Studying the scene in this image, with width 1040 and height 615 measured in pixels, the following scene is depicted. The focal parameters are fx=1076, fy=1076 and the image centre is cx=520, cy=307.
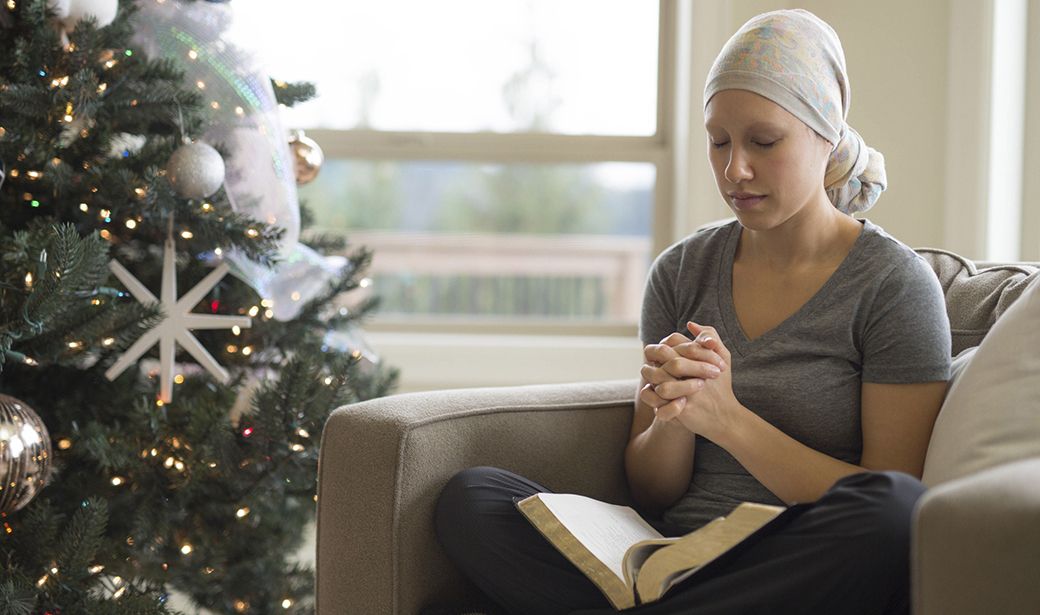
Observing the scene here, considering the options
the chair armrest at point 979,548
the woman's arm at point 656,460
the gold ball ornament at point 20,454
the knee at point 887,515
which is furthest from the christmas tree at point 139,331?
the chair armrest at point 979,548

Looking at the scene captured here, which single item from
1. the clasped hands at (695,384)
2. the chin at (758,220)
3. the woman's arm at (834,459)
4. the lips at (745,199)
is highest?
the lips at (745,199)

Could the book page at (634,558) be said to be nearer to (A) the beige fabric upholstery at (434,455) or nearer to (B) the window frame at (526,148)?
(A) the beige fabric upholstery at (434,455)

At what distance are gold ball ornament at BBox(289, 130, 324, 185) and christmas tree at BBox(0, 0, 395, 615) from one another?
10cm

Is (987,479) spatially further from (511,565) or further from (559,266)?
(559,266)

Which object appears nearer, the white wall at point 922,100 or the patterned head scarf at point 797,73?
the patterned head scarf at point 797,73

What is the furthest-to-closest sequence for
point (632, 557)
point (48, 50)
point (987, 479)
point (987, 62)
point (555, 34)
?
1. point (555, 34)
2. point (987, 62)
3. point (48, 50)
4. point (632, 557)
5. point (987, 479)

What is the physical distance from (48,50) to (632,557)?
1232 millimetres

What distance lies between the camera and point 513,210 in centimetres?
303

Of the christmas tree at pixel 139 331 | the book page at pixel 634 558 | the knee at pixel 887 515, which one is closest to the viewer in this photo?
the knee at pixel 887 515

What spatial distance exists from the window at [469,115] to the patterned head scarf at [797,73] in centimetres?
155

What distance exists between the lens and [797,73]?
1360 millimetres

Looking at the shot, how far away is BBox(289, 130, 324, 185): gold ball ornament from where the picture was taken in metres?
2.11

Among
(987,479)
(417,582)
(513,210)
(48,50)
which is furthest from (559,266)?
(987,479)

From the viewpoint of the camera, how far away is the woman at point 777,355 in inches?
51.6
